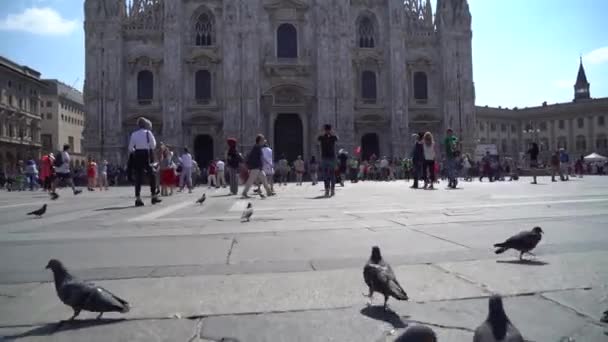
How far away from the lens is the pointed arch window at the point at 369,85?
33688 mm

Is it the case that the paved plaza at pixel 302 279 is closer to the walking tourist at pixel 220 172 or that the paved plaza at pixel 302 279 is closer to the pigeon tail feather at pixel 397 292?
the pigeon tail feather at pixel 397 292

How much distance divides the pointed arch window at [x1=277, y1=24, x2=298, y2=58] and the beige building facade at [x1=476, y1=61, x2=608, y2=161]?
127 ft

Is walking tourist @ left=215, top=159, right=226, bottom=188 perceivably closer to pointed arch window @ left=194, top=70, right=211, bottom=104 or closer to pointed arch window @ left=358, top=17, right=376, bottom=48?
pointed arch window @ left=194, top=70, right=211, bottom=104

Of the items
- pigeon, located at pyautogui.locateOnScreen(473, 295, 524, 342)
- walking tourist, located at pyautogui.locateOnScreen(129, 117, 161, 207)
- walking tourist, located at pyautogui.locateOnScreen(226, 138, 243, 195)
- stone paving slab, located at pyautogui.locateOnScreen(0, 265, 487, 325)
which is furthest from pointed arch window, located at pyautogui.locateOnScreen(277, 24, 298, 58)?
pigeon, located at pyautogui.locateOnScreen(473, 295, 524, 342)

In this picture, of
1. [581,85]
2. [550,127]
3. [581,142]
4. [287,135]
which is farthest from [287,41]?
[581,85]

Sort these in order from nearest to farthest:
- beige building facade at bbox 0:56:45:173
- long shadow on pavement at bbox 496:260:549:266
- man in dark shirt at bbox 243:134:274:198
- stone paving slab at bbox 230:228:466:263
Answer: long shadow on pavement at bbox 496:260:549:266 < stone paving slab at bbox 230:228:466:263 < man in dark shirt at bbox 243:134:274:198 < beige building facade at bbox 0:56:45:173

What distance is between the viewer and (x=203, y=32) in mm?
32406

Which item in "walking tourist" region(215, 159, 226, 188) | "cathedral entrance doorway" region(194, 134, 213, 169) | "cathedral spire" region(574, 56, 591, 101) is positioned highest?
"cathedral spire" region(574, 56, 591, 101)

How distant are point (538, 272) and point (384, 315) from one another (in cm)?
127

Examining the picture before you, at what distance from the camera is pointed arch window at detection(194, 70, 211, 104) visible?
3222cm

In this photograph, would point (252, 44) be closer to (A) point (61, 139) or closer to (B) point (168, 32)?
(B) point (168, 32)

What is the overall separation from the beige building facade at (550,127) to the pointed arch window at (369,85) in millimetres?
34876

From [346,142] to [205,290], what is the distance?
95.9 ft

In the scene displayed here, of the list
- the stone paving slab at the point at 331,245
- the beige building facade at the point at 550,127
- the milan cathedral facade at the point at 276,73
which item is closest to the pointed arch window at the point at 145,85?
the milan cathedral facade at the point at 276,73
